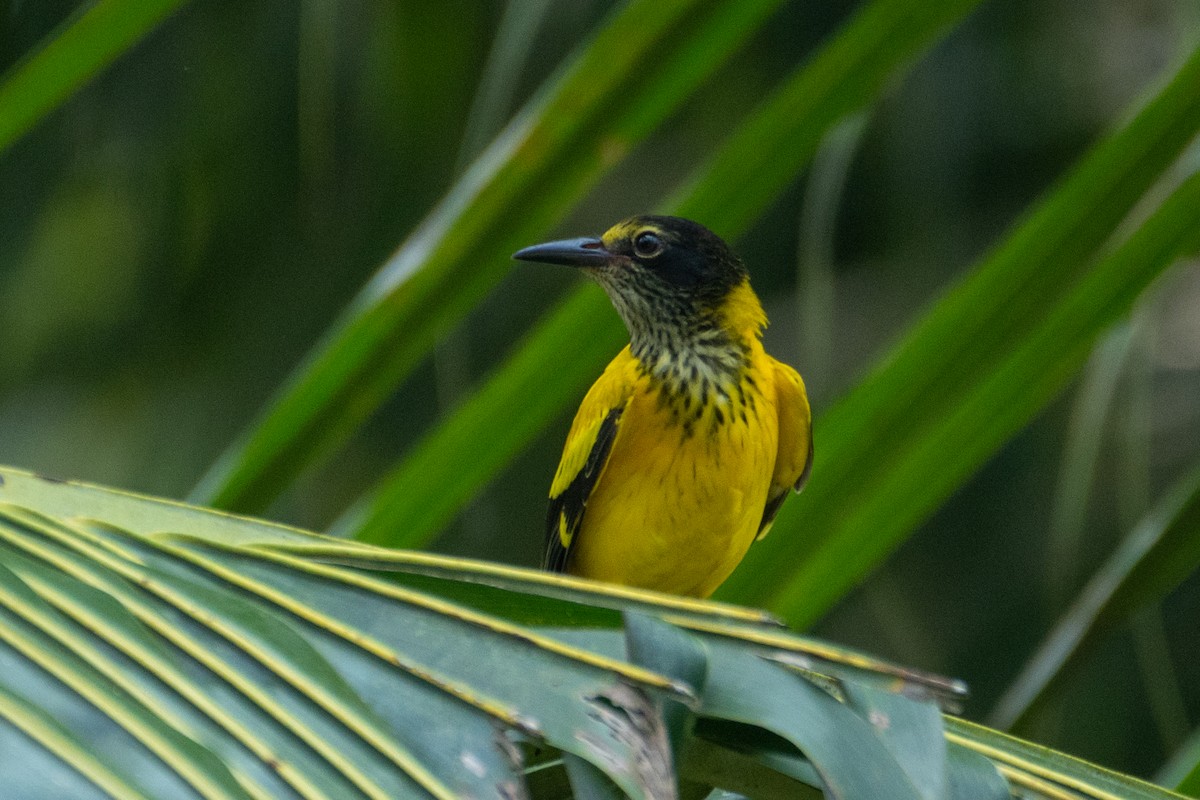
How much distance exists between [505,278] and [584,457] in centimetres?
217

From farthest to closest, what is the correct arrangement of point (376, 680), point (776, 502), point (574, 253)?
point (776, 502)
point (574, 253)
point (376, 680)

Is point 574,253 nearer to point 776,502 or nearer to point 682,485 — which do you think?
point 682,485

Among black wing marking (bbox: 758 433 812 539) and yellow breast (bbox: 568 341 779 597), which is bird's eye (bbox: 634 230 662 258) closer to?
yellow breast (bbox: 568 341 779 597)

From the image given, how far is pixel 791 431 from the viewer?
294cm

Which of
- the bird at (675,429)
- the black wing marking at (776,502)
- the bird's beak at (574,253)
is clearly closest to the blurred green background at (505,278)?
the bird's beak at (574,253)

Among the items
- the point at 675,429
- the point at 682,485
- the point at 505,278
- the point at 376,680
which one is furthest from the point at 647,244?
the point at 376,680

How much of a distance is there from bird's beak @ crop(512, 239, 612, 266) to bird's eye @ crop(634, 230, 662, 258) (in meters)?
0.07

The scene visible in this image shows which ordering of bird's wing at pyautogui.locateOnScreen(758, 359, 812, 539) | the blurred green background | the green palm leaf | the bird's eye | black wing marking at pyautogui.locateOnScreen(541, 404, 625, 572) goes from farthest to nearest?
the blurred green background
the bird's eye
bird's wing at pyautogui.locateOnScreen(758, 359, 812, 539)
black wing marking at pyautogui.locateOnScreen(541, 404, 625, 572)
the green palm leaf

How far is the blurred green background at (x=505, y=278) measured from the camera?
514cm

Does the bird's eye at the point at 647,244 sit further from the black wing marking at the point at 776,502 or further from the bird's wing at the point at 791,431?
the black wing marking at the point at 776,502

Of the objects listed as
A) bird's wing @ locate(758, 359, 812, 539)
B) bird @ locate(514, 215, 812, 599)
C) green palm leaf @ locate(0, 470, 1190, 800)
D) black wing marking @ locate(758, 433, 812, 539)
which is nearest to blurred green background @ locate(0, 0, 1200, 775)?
bird @ locate(514, 215, 812, 599)

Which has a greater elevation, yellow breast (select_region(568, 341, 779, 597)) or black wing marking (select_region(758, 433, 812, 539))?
black wing marking (select_region(758, 433, 812, 539))

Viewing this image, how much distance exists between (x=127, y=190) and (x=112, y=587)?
16.4 ft

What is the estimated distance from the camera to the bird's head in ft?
9.87
